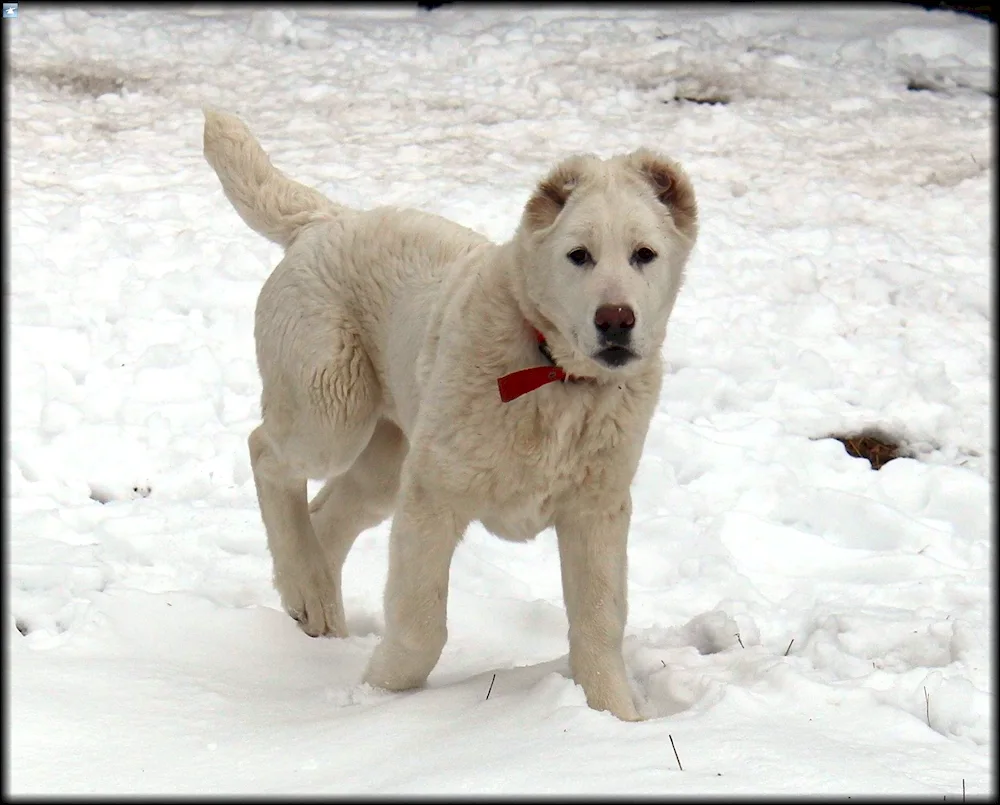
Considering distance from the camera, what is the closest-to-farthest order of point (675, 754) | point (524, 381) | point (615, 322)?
point (675, 754) < point (615, 322) < point (524, 381)

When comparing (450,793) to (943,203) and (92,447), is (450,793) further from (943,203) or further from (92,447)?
(943,203)

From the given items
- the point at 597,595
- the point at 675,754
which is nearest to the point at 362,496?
the point at 597,595

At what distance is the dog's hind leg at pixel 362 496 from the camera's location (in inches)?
187

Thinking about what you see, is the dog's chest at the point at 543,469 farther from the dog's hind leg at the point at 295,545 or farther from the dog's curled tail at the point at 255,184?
the dog's curled tail at the point at 255,184

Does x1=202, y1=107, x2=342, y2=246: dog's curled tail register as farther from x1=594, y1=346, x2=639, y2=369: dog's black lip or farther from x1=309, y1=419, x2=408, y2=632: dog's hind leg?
x1=594, y1=346, x2=639, y2=369: dog's black lip

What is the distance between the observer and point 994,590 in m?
4.65

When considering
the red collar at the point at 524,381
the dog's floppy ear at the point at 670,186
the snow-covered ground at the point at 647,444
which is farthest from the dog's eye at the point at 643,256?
the snow-covered ground at the point at 647,444

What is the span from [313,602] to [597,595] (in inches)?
46.6

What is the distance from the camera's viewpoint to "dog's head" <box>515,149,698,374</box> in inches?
127

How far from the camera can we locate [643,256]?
342 centimetres

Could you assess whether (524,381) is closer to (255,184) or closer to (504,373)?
(504,373)

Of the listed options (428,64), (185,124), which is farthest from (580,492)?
(428,64)

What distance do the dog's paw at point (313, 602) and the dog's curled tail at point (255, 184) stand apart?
4.08 feet

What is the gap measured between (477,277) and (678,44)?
28.1 ft
